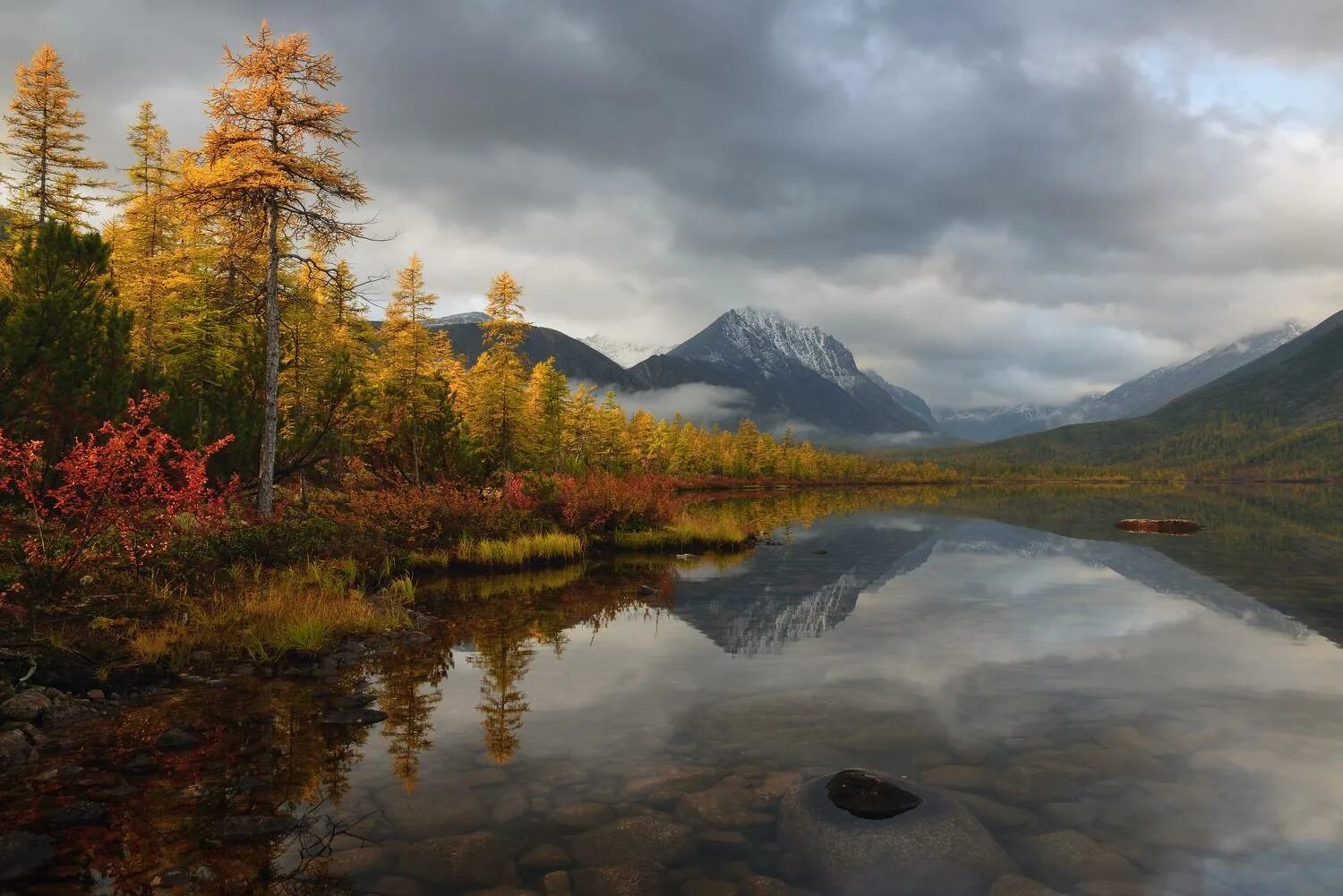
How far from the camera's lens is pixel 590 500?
29188mm

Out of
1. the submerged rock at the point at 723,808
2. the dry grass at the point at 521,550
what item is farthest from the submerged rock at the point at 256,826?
the dry grass at the point at 521,550

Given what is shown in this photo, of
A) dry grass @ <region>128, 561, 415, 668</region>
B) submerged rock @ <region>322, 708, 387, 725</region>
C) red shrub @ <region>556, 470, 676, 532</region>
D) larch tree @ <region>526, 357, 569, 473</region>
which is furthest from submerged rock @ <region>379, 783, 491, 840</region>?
larch tree @ <region>526, 357, 569, 473</region>

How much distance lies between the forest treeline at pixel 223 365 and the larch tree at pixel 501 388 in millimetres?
131

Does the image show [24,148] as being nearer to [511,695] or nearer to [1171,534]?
Result: [511,695]

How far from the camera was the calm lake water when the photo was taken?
647 cm

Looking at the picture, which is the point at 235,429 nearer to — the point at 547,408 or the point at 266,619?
the point at 266,619

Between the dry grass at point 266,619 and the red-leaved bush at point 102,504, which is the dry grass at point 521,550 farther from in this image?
the red-leaved bush at point 102,504

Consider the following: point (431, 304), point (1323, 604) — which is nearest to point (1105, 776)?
point (1323, 604)

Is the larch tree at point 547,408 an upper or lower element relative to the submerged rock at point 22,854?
upper

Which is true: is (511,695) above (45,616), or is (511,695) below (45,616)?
below

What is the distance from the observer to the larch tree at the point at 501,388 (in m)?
43.0

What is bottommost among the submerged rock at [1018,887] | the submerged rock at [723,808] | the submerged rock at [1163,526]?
the submerged rock at [1163,526]

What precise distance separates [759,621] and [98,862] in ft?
44.3

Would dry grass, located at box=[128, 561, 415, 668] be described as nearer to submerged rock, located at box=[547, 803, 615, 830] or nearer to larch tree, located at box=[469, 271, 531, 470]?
submerged rock, located at box=[547, 803, 615, 830]
